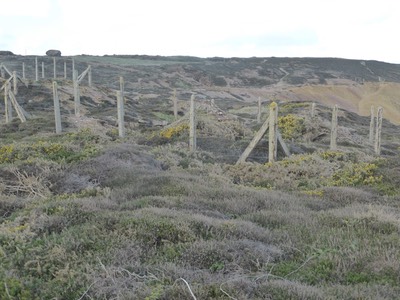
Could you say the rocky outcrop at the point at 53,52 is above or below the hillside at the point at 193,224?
above

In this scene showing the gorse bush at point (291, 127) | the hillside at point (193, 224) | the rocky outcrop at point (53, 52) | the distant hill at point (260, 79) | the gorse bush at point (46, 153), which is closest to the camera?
the hillside at point (193, 224)

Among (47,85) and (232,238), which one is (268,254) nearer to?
(232,238)

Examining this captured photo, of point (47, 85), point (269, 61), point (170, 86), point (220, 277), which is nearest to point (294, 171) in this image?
point (220, 277)

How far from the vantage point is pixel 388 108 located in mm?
56000

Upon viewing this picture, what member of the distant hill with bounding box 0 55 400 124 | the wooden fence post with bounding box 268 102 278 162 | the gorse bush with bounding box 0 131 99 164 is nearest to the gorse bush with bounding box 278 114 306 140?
the wooden fence post with bounding box 268 102 278 162

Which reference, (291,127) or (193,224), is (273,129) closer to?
(193,224)

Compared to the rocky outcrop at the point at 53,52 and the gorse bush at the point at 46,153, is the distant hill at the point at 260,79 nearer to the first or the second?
the rocky outcrop at the point at 53,52

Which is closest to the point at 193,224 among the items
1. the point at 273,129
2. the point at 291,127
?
the point at 273,129

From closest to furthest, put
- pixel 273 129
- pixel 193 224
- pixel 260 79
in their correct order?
pixel 193 224, pixel 273 129, pixel 260 79

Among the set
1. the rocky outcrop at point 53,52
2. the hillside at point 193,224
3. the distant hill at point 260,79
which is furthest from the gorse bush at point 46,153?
the rocky outcrop at point 53,52

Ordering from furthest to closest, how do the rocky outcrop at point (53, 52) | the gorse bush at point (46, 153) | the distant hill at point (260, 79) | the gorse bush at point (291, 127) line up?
the rocky outcrop at point (53, 52) → the distant hill at point (260, 79) → the gorse bush at point (291, 127) → the gorse bush at point (46, 153)

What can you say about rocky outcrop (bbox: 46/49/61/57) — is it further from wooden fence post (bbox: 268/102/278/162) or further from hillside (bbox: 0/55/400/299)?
wooden fence post (bbox: 268/102/278/162)

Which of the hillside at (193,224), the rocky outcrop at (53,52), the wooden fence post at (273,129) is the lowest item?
the hillside at (193,224)

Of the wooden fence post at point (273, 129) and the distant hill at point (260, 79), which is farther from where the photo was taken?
the distant hill at point (260, 79)
